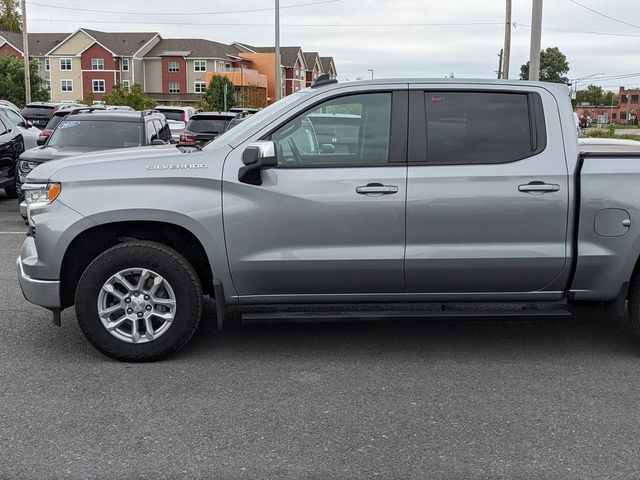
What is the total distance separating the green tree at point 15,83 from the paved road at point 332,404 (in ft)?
178

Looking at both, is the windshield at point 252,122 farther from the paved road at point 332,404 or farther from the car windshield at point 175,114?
the car windshield at point 175,114

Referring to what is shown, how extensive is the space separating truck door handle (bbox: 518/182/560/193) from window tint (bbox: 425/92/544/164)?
0.69ft

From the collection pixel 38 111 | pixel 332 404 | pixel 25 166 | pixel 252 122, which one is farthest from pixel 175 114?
pixel 332 404

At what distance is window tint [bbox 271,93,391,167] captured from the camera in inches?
207

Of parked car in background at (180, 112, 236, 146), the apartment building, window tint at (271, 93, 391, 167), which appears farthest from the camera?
the apartment building

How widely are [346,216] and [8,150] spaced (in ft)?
34.0

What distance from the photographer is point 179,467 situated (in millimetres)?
3799

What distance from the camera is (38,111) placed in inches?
1169

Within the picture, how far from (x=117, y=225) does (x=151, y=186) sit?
1.28 feet

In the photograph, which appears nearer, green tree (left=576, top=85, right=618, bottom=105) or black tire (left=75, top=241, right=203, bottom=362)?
black tire (left=75, top=241, right=203, bottom=362)

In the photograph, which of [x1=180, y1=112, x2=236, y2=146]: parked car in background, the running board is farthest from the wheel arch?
[x1=180, y1=112, x2=236, y2=146]: parked car in background

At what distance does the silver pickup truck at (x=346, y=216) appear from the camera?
513 centimetres

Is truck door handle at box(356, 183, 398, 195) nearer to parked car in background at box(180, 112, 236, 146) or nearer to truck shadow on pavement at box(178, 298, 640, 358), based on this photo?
truck shadow on pavement at box(178, 298, 640, 358)

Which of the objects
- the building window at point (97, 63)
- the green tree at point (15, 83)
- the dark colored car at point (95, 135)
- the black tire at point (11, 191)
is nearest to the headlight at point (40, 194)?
the dark colored car at point (95, 135)
